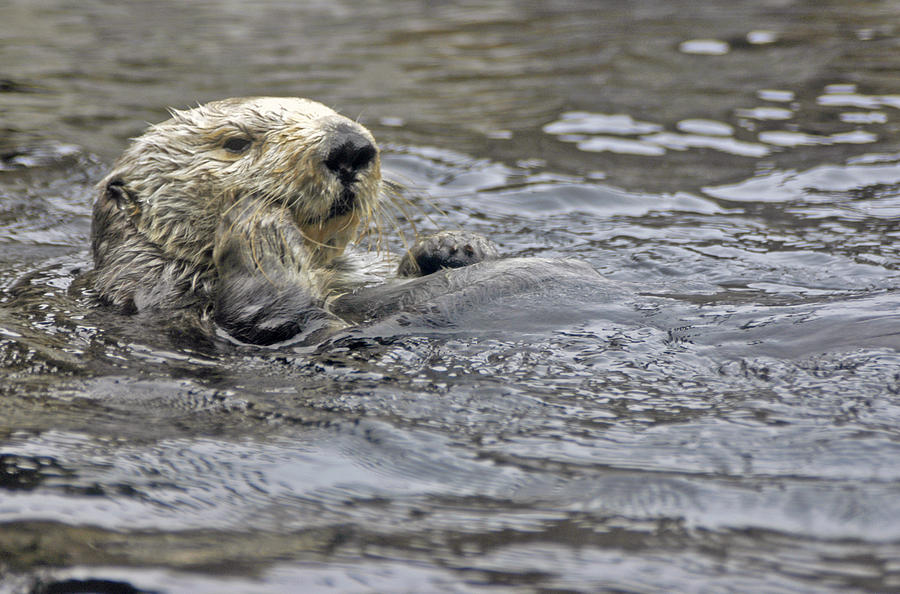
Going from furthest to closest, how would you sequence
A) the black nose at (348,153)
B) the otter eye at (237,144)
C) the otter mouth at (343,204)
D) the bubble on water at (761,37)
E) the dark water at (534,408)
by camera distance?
the bubble on water at (761,37) < the otter eye at (237,144) < the otter mouth at (343,204) < the black nose at (348,153) < the dark water at (534,408)

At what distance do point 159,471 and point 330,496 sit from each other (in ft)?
1.62

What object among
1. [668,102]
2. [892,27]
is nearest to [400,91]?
[668,102]

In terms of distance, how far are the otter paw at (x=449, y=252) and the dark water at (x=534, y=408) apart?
39 centimetres

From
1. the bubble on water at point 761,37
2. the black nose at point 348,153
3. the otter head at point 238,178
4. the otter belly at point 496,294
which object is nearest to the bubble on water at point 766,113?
the bubble on water at point 761,37

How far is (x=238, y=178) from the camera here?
155 inches

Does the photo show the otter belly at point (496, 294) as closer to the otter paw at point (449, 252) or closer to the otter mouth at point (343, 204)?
the otter paw at point (449, 252)

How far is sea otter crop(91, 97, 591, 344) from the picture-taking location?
12.0 ft

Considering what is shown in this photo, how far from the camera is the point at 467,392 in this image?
3.08m

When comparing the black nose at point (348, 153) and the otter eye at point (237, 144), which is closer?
the black nose at point (348, 153)

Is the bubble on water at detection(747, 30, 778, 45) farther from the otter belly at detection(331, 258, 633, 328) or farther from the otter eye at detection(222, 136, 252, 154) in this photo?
the otter eye at detection(222, 136, 252, 154)

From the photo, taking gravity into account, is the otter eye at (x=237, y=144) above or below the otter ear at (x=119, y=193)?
above

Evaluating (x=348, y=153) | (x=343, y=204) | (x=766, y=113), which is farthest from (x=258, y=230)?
(x=766, y=113)

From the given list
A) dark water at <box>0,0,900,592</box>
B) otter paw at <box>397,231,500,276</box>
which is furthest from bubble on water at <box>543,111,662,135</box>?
otter paw at <box>397,231,500,276</box>

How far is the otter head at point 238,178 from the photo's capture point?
3.68 m
